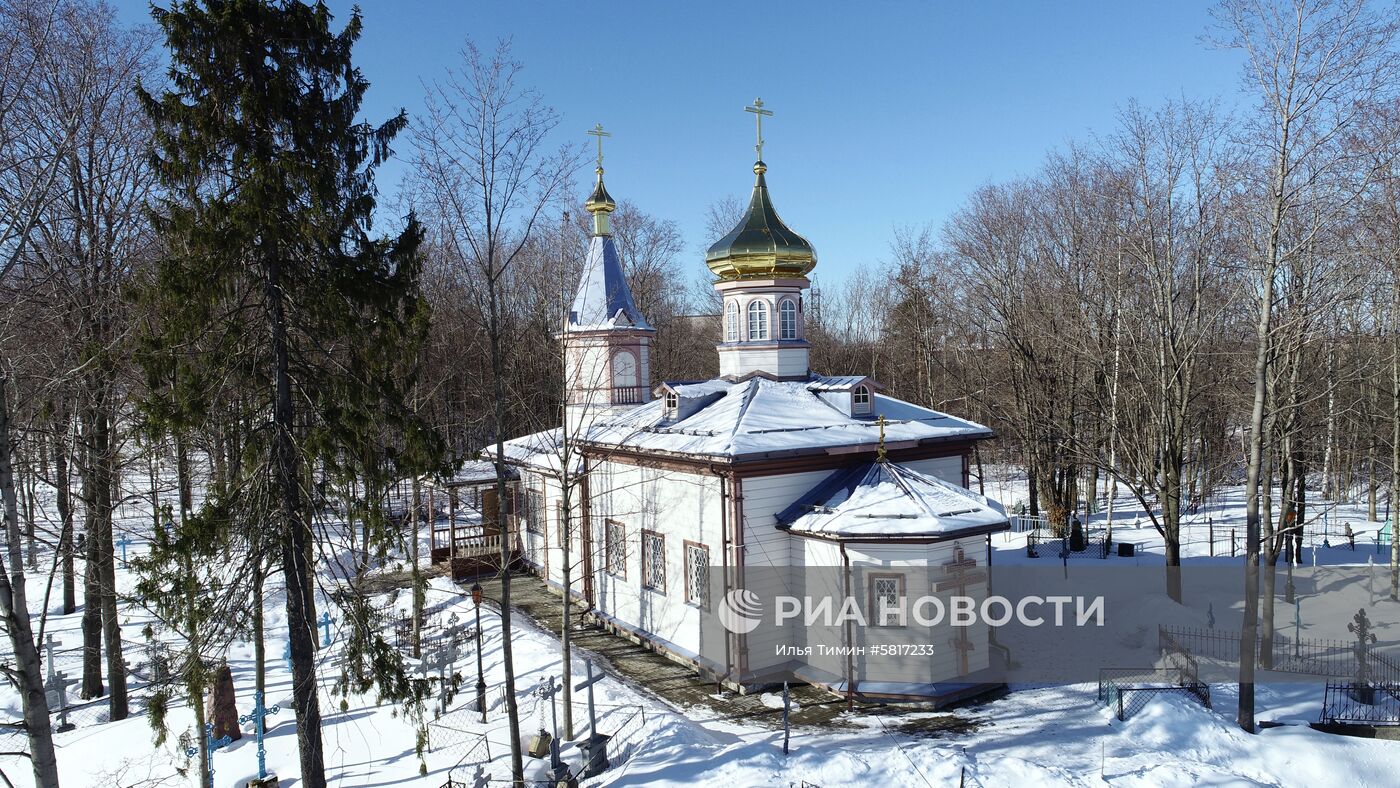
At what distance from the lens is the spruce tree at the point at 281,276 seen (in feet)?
24.5

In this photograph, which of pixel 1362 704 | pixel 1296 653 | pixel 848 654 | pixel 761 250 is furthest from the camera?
pixel 761 250

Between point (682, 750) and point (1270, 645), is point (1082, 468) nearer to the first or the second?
point (1270, 645)

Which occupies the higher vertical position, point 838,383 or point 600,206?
point 600,206

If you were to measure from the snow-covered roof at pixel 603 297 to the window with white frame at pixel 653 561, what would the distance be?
5890mm

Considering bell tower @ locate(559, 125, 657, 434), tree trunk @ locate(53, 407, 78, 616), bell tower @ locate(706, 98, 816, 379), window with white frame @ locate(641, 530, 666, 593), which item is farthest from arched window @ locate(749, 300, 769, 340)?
tree trunk @ locate(53, 407, 78, 616)

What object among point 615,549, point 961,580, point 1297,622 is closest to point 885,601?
point 961,580

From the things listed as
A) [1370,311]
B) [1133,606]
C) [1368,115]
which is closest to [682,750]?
[1133,606]

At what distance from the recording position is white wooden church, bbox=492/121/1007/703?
13.0 m

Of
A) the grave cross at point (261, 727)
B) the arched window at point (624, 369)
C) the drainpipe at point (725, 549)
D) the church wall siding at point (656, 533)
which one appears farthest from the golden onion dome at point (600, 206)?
the grave cross at point (261, 727)

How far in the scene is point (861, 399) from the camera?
15859 millimetres

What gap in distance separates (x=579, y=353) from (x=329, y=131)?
12137 mm

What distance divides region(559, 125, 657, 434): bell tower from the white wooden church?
0.04 m

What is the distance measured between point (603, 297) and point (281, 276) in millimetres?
12065

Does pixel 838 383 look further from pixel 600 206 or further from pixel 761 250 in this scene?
pixel 600 206
